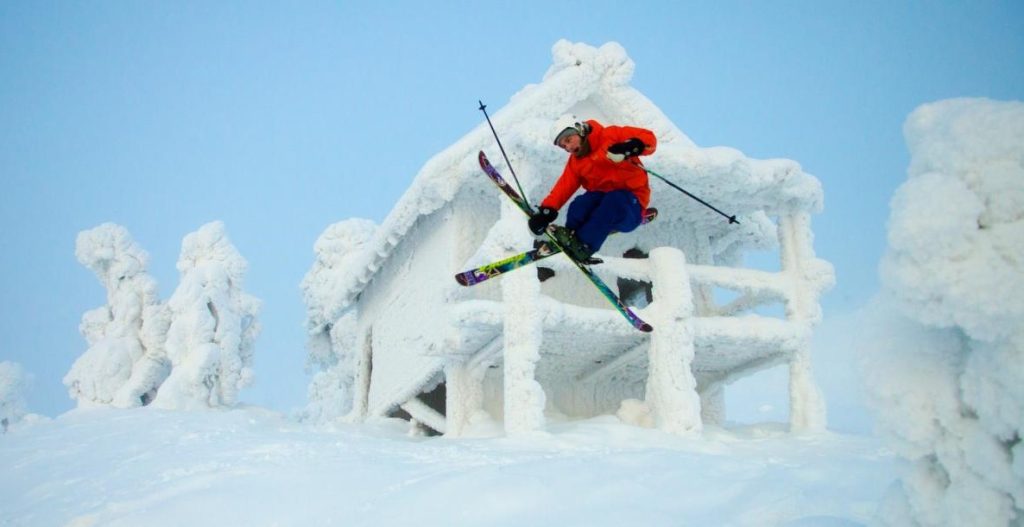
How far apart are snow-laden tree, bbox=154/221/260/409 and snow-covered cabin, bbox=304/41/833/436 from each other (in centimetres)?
347

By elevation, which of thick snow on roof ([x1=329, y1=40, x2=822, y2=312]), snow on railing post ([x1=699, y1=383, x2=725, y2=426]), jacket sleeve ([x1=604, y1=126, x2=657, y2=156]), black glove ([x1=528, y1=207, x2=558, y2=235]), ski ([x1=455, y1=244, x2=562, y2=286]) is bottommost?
snow on railing post ([x1=699, y1=383, x2=725, y2=426])

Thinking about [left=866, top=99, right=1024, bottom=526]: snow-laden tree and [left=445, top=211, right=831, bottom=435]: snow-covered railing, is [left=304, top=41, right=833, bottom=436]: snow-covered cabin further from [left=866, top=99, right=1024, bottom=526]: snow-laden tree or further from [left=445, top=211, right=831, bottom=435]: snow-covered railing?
[left=866, top=99, right=1024, bottom=526]: snow-laden tree

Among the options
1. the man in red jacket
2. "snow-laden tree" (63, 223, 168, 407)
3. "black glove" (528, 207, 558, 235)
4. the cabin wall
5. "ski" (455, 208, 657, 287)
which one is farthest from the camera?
"snow-laden tree" (63, 223, 168, 407)

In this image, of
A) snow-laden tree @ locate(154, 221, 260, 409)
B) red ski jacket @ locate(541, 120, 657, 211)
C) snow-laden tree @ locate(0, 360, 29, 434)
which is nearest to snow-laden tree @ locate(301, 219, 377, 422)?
snow-laden tree @ locate(154, 221, 260, 409)

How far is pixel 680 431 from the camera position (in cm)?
1049

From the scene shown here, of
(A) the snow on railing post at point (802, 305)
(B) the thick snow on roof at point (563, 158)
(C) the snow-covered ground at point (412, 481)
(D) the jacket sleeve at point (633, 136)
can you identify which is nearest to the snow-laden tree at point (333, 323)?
(B) the thick snow on roof at point (563, 158)

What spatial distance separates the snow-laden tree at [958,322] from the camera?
2.90 metres

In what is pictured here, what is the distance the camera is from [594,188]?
7.01m

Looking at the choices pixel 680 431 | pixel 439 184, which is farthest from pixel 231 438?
pixel 680 431

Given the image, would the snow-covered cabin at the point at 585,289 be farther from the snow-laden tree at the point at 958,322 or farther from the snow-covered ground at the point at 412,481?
the snow-laden tree at the point at 958,322

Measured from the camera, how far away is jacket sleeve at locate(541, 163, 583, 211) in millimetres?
7043

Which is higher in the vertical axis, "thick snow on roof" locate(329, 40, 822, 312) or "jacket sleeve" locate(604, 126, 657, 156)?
"thick snow on roof" locate(329, 40, 822, 312)

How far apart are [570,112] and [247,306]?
10.5 meters

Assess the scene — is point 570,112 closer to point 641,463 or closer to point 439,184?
point 439,184
